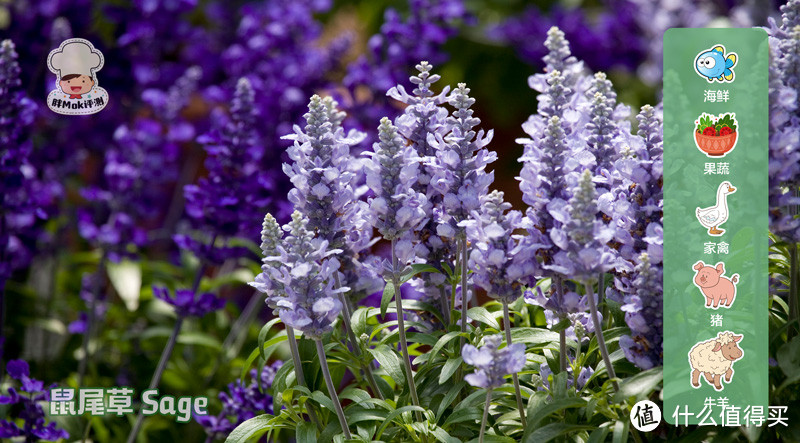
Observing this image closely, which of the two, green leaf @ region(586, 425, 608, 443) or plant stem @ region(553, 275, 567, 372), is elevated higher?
plant stem @ region(553, 275, 567, 372)

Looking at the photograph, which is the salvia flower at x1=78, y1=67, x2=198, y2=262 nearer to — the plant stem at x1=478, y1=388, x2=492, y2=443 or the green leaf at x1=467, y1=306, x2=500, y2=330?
the green leaf at x1=467, y1=306, x2=500, y2=330

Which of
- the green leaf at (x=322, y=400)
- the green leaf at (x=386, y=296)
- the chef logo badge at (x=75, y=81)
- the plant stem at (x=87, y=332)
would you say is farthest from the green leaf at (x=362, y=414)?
the plant stem at (x=87, y=332)

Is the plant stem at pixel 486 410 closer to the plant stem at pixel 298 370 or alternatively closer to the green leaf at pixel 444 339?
the green leaf at pixel 444 339

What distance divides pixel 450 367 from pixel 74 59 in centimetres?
94

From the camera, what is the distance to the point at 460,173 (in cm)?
109

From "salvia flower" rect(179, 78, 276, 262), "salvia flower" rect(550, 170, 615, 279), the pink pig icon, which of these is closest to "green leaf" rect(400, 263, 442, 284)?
"salvia flower" rect(550, 170, 615, 279)

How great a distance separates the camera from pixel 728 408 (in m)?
1.00

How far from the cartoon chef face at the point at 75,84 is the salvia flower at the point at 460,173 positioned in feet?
2.52

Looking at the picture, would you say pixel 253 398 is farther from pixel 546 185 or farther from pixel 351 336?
pixel 546 185

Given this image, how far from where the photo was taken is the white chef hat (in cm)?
147

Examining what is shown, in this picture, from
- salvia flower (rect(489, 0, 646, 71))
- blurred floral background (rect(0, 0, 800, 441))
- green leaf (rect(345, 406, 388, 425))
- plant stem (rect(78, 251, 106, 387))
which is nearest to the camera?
green leaf (rect(345, 406, 388, 425))

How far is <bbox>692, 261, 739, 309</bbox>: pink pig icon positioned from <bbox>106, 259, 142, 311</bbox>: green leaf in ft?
4.83

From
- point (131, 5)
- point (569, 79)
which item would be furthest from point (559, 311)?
point (131, 5)

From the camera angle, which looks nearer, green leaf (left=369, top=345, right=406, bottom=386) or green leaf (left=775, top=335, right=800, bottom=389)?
green leaf (left=775, top=335, right=800, bottom=389)
